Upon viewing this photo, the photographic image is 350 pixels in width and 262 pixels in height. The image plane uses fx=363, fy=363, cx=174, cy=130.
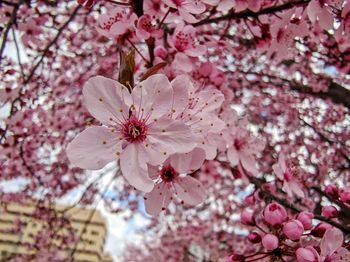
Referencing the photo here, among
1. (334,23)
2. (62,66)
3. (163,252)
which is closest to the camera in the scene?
(334,23)

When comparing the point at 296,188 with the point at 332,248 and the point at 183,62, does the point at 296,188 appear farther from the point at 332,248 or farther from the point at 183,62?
the point at 183,62

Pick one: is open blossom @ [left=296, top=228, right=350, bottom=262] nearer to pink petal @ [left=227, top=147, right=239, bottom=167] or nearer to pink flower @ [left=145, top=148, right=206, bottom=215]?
pink flower @ [left=145, top=148, right=206, bottom=215]

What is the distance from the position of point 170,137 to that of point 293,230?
49cm

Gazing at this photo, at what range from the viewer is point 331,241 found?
1.17 m

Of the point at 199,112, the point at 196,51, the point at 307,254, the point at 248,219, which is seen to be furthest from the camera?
the point at 196,51

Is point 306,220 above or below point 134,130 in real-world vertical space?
below

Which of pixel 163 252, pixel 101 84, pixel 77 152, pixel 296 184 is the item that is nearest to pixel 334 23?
pixel 296 184

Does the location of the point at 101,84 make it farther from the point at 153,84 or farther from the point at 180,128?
the point at 180,128

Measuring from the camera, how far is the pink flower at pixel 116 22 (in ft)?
5.17

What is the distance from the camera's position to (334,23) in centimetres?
177

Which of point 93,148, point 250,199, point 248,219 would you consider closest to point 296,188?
point 250,199

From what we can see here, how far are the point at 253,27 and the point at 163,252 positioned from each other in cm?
773

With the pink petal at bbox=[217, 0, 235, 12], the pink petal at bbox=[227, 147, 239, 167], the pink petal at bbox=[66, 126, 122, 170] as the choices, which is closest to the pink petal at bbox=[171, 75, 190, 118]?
the pink petal at bbox=[66, 126, 122, 170]

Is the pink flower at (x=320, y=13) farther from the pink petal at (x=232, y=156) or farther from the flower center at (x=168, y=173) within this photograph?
the flower center at (x=168, y=173)
